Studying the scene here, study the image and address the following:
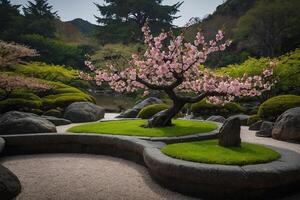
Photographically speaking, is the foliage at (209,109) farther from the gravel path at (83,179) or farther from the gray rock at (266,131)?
the gravel path at (83,179)

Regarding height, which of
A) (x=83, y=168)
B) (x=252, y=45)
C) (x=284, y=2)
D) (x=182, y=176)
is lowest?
(x=83, y=168)

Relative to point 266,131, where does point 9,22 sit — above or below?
above

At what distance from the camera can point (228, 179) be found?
5.48m

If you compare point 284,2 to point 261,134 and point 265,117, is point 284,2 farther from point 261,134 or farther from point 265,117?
point 261,134

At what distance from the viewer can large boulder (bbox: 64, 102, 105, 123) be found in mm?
16156

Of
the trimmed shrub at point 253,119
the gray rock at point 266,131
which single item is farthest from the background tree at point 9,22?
the gray rock at point 266,131

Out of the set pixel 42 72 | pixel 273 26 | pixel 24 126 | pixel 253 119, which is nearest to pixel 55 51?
pixel 42 72

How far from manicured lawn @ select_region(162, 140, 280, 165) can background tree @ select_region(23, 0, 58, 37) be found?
4253 cm

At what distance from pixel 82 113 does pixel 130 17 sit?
3443 centimetres

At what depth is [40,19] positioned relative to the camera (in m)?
46.8

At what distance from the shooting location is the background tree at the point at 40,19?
45219 millimetres

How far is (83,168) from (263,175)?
4.29 m

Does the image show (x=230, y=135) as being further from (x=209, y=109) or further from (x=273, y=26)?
(x=273, y=26)

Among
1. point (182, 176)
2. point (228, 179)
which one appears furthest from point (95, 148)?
point (228, 179)
